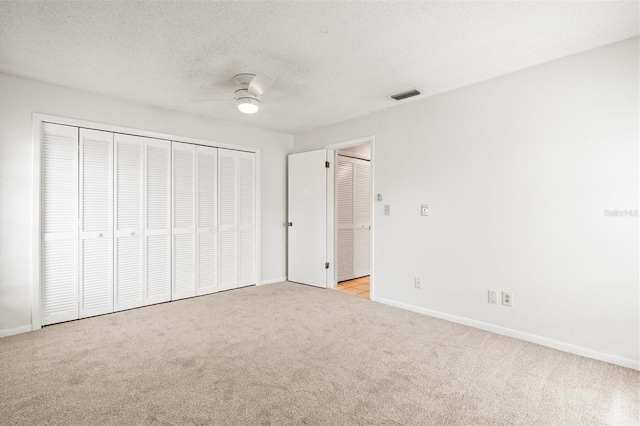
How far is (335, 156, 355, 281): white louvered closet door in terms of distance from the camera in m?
5.19

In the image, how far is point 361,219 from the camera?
220 inches

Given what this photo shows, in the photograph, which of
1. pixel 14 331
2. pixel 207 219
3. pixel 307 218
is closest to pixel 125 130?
pixel 207 219

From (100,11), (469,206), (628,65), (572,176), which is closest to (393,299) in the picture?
(469,206)

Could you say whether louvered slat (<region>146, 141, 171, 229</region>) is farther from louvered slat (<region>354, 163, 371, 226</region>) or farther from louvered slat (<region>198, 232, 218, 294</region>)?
louvered slat (<region>354, 163, 371, 226</region>)

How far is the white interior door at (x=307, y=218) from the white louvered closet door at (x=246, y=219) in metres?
0.61

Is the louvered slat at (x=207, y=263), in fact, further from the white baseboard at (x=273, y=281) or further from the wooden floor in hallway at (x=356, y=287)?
the wooden floor in hallway at (x=356, y=287)

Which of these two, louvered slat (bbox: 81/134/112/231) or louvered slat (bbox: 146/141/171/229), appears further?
louvered slat (bbox: 146/141/171/229)

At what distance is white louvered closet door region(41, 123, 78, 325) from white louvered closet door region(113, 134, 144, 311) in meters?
0.38

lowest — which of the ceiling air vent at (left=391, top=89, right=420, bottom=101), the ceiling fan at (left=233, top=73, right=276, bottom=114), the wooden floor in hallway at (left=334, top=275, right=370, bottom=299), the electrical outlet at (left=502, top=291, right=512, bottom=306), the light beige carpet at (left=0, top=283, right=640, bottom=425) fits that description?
the light beige carpet at (left=0, top=283, right=640, bottom=425)

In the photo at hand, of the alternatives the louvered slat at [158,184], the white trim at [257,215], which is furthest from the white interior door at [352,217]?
the louvered slat at [158,184]

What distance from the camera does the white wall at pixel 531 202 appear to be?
2432 millimetres

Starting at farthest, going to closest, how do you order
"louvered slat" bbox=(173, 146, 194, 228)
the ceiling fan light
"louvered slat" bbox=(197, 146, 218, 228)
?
"louvered slat" bbox=(197, 146, 218, 228)
"louvered slat" bbox=(173, 146, 194, 228)
the ceiling fan light

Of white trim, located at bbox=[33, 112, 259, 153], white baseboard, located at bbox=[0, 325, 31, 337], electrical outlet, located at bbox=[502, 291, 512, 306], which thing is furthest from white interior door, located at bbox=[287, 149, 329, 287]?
white baseboard, located at bbox=[0, 325, 31, 337]

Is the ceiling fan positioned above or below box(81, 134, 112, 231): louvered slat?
above
